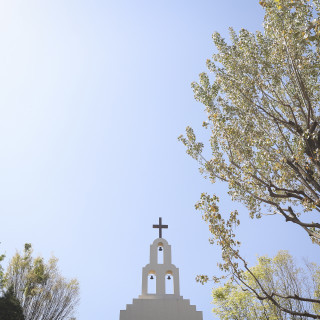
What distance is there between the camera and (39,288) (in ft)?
53.9

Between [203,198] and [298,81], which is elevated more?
[298,81]

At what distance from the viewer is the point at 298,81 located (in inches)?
289

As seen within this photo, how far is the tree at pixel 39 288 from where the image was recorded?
52.1ft

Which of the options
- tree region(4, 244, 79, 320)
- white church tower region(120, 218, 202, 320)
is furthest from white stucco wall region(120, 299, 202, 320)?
tree region(4, 244, 79, 320)

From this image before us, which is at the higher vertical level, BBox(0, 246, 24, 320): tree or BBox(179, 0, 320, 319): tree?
BBox(179, 0, 320, 319): tree

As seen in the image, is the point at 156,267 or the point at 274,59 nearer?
the point at 274,59

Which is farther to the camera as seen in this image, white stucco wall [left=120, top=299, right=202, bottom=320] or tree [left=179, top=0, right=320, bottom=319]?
white stucco wall [left=120, top=299, right=202, bottom=320]

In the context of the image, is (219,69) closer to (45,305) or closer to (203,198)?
(203,198)

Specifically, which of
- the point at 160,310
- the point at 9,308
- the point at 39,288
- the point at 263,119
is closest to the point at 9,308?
the point at 9,308

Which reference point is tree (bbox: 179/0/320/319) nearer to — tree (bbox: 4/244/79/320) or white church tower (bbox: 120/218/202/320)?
white church tower (bbox: 120/218/202/320)

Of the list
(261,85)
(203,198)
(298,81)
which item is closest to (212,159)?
(203,198)

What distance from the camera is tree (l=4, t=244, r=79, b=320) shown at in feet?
52.1

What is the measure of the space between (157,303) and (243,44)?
Answer: 453 inches

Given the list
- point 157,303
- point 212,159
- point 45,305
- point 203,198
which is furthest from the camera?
point 45,305
